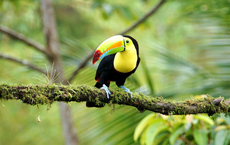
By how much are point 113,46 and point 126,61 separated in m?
0.15

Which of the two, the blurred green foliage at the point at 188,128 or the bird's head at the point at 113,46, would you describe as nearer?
the bird's head at the point at 113,46

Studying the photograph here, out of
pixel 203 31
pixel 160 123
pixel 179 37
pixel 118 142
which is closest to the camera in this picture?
pixel 160 123

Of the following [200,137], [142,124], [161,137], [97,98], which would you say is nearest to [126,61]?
[97,98]

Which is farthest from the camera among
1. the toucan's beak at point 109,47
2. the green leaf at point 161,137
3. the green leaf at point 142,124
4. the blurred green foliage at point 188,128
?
the green leaf at point 161,137

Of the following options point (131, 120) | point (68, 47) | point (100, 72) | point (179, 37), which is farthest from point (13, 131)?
point (100, 72)

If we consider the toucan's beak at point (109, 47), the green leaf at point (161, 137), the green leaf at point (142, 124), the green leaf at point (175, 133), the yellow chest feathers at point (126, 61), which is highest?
the toucan's beak at point (109, 47)

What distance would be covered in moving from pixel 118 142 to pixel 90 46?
1.95 metres

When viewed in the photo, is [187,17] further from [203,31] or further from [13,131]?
[13,131]

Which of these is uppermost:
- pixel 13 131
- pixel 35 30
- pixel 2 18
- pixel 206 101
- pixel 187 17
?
pixel 2 18

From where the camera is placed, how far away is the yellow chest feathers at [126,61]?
2.03m

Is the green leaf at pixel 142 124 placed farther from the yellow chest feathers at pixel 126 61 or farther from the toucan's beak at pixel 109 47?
the toucan's beak at pixel 109 47

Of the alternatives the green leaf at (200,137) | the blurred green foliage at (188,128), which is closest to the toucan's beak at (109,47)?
the blurred green foliage at (188,128)

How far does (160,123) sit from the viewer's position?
7.23 feet

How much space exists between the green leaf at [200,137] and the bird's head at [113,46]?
35.9 inches
